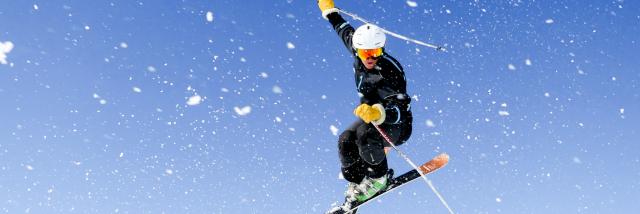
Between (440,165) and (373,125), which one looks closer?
(373,125)

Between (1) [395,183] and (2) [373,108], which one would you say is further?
(1) [395,183]

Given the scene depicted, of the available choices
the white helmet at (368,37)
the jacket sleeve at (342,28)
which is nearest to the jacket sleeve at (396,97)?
the white helmet at (368,37)

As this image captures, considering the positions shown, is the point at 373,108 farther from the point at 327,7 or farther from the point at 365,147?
the point at 327,7

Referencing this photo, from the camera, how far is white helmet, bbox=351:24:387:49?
736 cm

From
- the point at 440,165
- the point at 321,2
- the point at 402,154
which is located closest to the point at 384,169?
the point at 402,154

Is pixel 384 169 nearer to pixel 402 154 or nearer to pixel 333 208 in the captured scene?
pixel 402 154

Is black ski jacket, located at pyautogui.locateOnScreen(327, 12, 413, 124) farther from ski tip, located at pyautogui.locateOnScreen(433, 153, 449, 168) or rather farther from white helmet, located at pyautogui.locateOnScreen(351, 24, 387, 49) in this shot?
ski tip, located at pyautogui.locateOnScreen(433, 153, 449, 168)

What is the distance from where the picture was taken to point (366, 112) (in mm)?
7047

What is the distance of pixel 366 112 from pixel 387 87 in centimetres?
54

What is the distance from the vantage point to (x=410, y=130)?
789cm

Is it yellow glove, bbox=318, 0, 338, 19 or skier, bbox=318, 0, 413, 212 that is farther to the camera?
yellow glove, bbox=318, 0, 338, 19

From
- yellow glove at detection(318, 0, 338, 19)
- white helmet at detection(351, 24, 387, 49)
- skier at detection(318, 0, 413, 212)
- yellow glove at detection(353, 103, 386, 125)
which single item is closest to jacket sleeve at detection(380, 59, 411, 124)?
skier at detection(318, 0, 413, 212)

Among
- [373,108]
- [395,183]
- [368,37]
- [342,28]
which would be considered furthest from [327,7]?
[395,183]

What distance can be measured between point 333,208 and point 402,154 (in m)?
1.18
